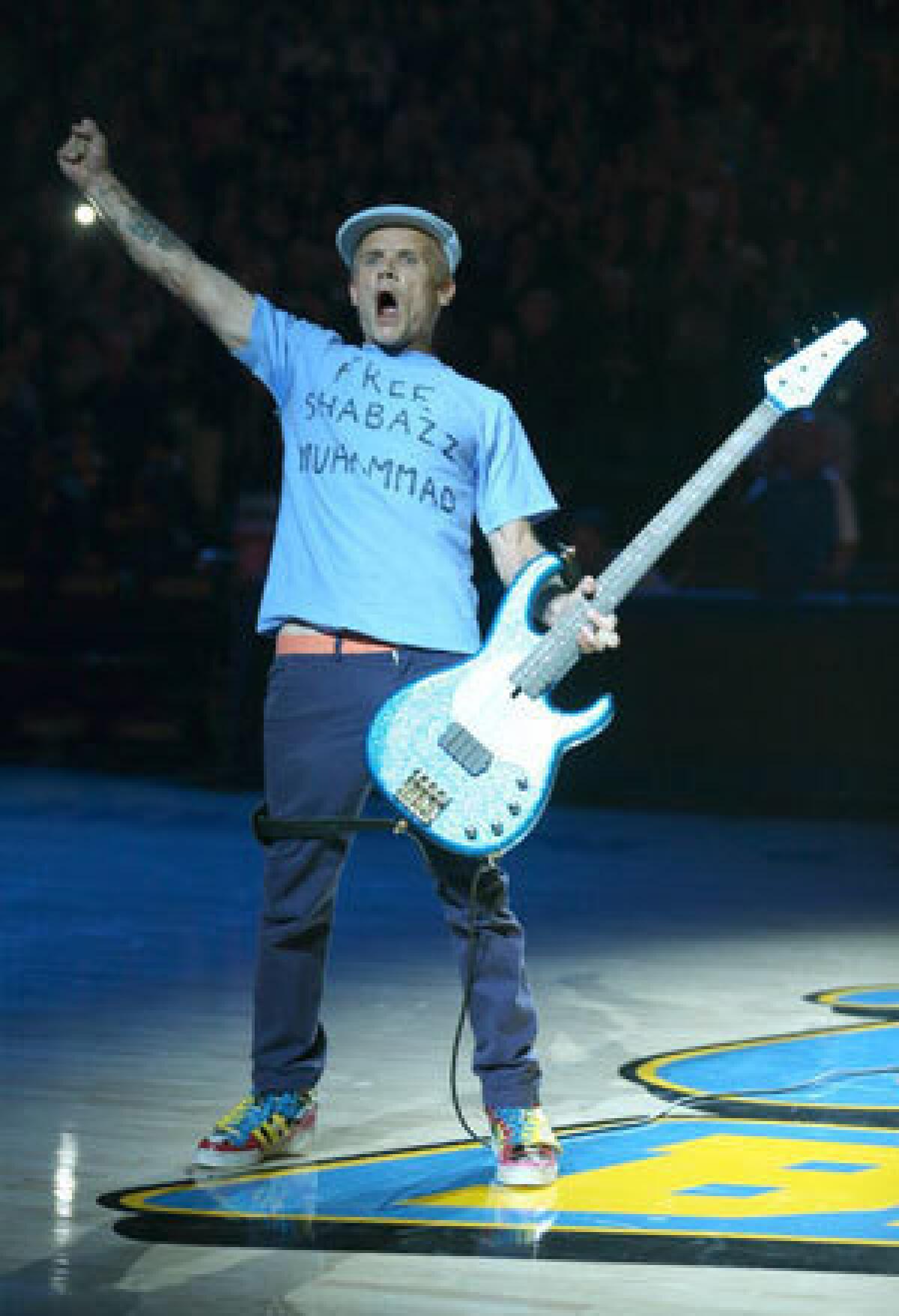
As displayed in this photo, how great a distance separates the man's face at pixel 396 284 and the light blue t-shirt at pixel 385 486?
0.06 m

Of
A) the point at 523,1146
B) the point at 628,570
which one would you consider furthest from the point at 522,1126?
the point at 628,570

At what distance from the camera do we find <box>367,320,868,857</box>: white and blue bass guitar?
211 inches

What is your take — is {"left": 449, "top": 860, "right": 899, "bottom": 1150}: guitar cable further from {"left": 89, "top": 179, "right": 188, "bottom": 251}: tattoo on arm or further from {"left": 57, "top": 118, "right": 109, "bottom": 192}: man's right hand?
{"left": 57, "top": 118, "right": 109, "bottom": 192}: man's right hand

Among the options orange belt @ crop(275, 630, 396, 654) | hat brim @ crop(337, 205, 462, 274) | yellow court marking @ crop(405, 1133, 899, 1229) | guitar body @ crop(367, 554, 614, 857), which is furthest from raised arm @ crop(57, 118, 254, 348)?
yellow court marking @ crop(405, 1133, 899, 1229)

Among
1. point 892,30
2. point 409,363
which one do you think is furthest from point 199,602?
point 409,363

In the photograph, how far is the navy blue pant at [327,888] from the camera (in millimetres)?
5457

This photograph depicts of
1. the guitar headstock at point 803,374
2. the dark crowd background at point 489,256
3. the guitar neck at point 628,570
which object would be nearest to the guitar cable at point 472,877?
the guitar neck at point 628,570

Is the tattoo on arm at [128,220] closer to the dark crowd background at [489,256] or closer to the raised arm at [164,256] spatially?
the raised arm at [164,256]

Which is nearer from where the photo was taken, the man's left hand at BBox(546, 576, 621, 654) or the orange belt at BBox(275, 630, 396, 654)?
the man's left hand at BBox(546, 576, 621, 654)

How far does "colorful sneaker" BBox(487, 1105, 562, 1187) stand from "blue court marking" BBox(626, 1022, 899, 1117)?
35.8 inches

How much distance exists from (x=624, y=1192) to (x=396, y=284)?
1.88 m

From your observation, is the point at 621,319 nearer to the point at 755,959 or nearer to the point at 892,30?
the point at 892,30

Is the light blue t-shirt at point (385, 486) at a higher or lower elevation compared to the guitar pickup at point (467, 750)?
higher

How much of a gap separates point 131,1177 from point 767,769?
305 inches
